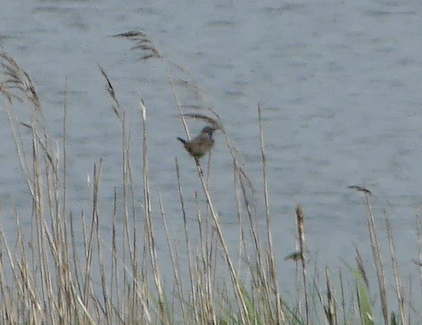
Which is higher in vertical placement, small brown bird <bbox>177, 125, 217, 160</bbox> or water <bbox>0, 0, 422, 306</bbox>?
small brown bird <bbox>177, 125, 217, 160</bbox>

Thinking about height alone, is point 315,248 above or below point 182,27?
below

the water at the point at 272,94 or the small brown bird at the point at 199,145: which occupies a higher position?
the small brown bird at the point at 199,145

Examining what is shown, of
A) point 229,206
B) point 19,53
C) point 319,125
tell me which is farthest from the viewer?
point 19,53

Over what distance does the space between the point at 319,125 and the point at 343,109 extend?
18.6 inches

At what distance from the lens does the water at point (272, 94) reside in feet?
23.5

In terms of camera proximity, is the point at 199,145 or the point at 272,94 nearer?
the point at 199,145

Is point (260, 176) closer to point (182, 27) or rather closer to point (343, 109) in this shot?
point (343, 109)

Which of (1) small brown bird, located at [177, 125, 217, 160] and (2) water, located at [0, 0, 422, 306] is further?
(2) water, located at [0, 0, 422, 306]

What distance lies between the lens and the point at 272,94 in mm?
9156

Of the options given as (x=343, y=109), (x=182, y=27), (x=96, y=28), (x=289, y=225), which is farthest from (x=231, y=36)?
(x=289, y=225)

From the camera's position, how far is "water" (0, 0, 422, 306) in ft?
23.5

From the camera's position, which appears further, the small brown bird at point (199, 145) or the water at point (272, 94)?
the water at point (272, 94)

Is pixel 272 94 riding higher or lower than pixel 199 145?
lower

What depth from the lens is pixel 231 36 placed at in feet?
35.6
